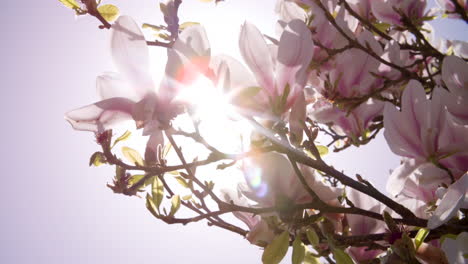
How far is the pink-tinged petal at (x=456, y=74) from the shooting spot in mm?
992

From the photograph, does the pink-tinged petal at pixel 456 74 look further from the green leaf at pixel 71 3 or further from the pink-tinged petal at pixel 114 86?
the green leaf at pixel 71 3

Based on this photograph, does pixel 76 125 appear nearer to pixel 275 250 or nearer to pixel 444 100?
pixel 275 250

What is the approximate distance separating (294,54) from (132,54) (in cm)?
38

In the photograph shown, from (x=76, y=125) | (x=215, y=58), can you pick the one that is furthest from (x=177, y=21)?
(x=76, y=125)

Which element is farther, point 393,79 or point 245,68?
point 393,79

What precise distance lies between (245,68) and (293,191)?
0.37 meters

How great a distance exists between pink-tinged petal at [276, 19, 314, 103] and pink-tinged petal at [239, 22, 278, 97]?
0.09ft

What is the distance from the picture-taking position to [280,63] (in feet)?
2.81

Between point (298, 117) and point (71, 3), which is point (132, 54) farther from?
point (71, 3)

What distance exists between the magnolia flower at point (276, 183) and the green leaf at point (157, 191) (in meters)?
0.34

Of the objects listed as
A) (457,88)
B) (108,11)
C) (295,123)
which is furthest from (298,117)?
(108,11)

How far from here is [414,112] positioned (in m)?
0.89

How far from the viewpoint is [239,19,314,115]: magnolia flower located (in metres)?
0.83

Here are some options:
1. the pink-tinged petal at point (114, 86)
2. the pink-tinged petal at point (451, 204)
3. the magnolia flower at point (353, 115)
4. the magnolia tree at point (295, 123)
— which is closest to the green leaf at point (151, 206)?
the magnolia tree at point (295, 123)
